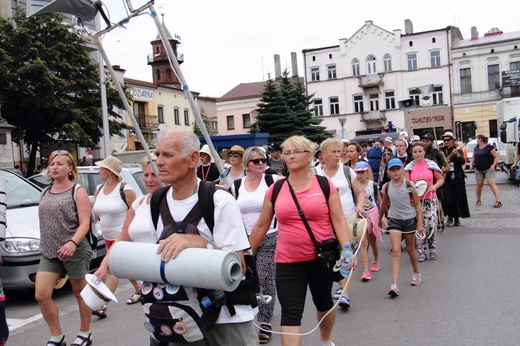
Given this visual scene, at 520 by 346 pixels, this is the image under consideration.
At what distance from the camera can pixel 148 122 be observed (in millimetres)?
48719

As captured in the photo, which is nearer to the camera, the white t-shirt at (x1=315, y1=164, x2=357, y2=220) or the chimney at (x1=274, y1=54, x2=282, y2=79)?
the white t-shirt at (x1=315, y1=164, x2=357, y2=220)

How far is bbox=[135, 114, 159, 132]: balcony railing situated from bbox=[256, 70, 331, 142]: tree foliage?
14.3 m

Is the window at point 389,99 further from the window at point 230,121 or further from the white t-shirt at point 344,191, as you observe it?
the white t-shirt at point 344,191

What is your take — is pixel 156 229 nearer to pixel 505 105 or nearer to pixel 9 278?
pixel 9 278

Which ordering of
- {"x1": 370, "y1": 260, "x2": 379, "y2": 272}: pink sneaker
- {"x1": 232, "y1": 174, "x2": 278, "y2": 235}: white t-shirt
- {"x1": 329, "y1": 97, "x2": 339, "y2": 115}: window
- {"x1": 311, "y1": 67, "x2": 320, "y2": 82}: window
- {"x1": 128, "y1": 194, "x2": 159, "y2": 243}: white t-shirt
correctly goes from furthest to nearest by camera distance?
1. {"x1": 311, "y1": 67, "x2": 320, "y2": 82}: window
2. {"x1": 329, "y1": 97, "x2": 339, "y2": 115}: window
3. {"x1": 370, "y1": 260, "x2": 379, "y2": 272}: pink sneaker
4. {"x1": 232, "y1": 174, "x2": 278, "y2": 235}: white t-shirt
5. {"x1": 128, "y1": 194, "x2": 159, "y2": 243}: white t-shirt

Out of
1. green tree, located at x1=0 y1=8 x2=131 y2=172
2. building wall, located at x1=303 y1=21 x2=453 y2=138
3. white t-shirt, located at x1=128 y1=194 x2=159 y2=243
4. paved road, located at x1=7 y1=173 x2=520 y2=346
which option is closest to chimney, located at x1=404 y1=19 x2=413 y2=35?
building wall, located at x1=303 y1=21 x2=453 y2=138

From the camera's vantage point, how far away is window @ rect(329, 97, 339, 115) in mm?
55094

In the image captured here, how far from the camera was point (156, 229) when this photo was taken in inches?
116

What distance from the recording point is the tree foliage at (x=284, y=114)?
3734 centimetres

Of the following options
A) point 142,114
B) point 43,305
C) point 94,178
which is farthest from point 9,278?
point 142,114

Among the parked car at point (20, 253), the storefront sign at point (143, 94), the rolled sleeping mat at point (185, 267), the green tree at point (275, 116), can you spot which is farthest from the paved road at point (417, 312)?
the storefront sign at point (143, 94)

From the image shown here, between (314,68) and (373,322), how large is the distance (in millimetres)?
51935

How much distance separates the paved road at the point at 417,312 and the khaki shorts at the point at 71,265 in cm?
78

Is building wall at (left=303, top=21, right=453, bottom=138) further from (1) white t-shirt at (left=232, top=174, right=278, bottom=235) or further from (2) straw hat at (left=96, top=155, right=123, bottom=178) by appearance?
(1) white t-shirt at (left=232, top=174, right=278, bottom=235)
